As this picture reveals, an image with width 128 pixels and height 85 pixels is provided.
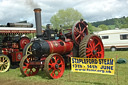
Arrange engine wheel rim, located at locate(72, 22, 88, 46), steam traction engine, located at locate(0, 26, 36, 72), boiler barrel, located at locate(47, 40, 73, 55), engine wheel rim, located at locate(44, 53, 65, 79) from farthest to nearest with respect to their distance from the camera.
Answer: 1. steam traction engine, located at locate(0, 26, 36, 72)
2. engine wheel rim, located at locate(72, 22, 88, 46)
3. boiler barrel, located at locate(47, 40, 73, 55)
4. engine wheel rim, located at locate(44, 53, 65, 79)

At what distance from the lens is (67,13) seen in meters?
42.5

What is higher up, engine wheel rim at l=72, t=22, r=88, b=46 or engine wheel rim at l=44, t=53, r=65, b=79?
engine wheel rim at l=72, t=22, r=88, b=46

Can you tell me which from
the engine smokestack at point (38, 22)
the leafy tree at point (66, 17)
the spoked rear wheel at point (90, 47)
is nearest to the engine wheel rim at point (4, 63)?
the engine smokestack at point (38, 22)

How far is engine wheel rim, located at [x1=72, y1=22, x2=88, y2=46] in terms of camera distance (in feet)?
25.0

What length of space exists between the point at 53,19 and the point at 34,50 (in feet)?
124

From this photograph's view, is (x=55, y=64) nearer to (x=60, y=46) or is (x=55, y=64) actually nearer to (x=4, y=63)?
(x=60, y=46)

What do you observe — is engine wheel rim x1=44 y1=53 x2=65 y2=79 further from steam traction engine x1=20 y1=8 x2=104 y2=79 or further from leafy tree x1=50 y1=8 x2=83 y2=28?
leafy tree x1=50 y1=8 x2=83 y2=28

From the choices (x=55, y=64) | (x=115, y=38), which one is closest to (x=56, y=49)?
(x=55, y=64)

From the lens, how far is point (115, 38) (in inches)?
653

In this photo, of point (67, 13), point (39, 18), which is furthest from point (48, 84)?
point (67, 13)

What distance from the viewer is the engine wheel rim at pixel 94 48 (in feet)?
25.9

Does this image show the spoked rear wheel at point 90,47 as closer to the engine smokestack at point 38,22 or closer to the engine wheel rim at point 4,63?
the engine smokestack at point 38,22

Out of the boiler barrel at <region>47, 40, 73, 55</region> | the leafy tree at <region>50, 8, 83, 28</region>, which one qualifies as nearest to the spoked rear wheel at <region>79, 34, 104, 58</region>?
the boiler barrel at <region>47, 40, 73, 55</region>

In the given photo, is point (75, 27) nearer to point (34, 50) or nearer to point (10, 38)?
point (34, 50)
